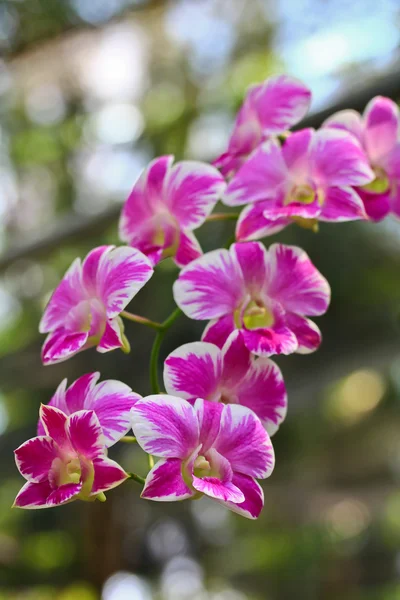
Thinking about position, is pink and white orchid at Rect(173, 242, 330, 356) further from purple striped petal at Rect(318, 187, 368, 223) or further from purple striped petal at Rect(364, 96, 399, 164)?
purple striped petal at Rect(364, 96, 399, 164)

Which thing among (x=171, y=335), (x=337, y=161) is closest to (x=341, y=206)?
(x=337, y=161)

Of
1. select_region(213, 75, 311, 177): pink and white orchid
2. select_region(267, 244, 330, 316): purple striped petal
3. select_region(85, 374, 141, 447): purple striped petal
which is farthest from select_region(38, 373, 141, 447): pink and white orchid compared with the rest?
select_region(213, 75, 311, 177): pink and white orchid

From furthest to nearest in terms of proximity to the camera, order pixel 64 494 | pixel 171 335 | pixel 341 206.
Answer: pixel 171 335 → pixel 341 206 → pixel 64 494

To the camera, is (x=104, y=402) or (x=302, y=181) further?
(x=302, y=181)

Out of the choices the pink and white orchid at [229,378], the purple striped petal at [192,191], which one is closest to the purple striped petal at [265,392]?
the pink and white orchid at [229,378]

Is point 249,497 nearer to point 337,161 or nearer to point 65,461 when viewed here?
point 65,461

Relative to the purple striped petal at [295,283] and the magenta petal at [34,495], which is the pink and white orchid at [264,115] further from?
the magenta petal at [34,495]

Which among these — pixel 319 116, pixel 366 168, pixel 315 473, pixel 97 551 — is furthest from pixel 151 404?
pixel 315 473
